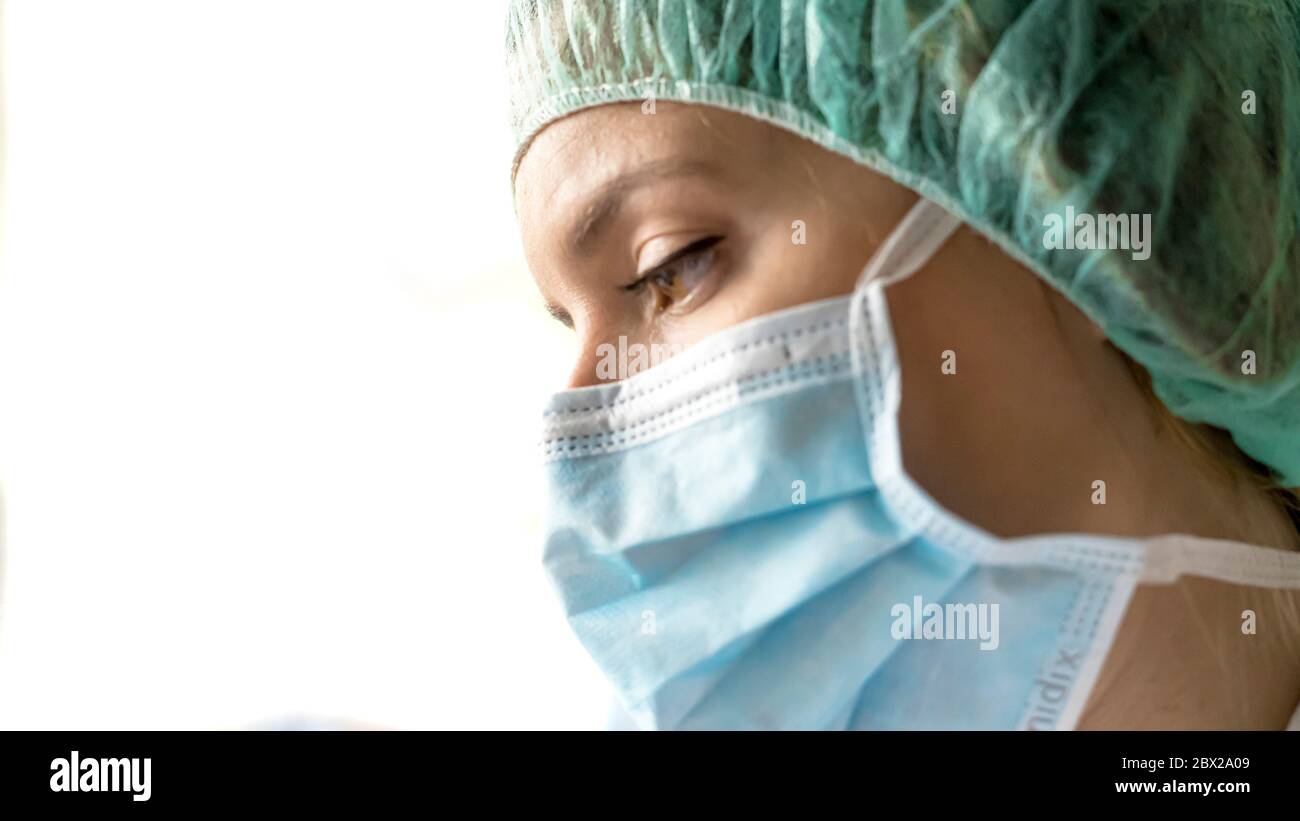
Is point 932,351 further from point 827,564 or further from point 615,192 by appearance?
point 615,192

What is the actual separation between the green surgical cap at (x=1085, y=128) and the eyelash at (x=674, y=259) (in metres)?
0.11

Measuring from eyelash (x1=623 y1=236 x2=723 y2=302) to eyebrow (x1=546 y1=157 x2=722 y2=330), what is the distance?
48 mm

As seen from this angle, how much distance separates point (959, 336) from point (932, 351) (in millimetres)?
29

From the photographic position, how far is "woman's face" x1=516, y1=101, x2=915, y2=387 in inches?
36.2

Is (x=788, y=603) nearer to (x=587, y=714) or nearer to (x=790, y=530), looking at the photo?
(x=790, y=530)

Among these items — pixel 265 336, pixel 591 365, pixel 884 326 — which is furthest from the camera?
pixel 265 336

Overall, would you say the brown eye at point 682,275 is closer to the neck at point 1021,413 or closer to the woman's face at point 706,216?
the woman's face at point 706,216

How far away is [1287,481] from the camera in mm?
1082

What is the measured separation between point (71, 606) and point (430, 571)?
2.29 ft

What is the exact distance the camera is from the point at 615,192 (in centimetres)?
96

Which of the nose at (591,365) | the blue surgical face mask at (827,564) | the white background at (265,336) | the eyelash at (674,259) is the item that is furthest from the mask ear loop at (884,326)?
the white background at (265,336)

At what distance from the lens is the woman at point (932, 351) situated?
88 cm

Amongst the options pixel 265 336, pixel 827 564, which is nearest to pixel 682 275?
pixel 827 564

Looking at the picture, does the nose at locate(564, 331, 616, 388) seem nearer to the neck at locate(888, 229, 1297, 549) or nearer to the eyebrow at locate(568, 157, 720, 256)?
the eyebrow at locate(568, 157, 720, 256)
